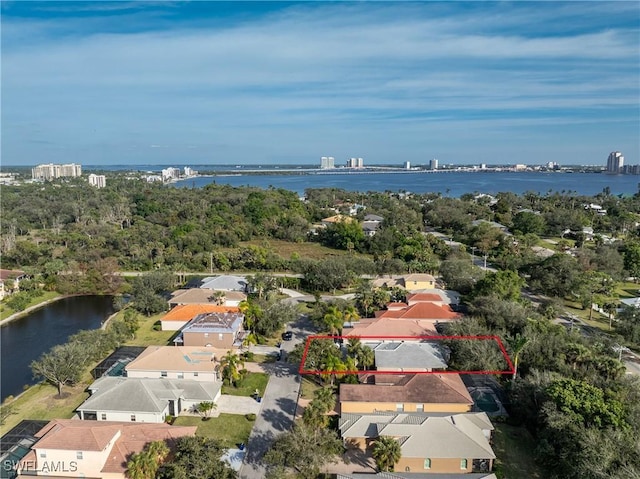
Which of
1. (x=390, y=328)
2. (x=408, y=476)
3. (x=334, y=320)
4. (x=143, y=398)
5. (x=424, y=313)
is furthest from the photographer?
(x=424, y=313)

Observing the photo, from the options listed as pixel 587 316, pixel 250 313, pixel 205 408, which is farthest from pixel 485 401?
pixel 587 316

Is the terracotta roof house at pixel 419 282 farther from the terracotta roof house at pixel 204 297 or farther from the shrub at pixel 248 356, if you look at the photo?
the shrub at pixel 248 356

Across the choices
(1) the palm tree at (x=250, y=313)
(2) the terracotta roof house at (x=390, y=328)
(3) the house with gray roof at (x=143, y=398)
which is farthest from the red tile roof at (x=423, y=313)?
(3) the house with gray roof at (x=143, y=398)

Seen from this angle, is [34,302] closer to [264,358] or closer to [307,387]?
[264,358]

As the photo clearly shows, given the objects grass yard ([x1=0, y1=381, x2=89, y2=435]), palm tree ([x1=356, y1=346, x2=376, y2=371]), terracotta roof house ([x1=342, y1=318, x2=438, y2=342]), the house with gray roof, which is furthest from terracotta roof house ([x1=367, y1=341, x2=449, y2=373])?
grass yard ([x1=0, y1=381, x2=89, y2=435])

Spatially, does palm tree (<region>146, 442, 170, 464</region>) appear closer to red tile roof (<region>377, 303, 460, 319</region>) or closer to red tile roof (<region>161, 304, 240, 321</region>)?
red tile roof (<region>161, 304, 240, 321</region>)

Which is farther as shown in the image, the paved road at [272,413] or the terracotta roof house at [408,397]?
the terracotta roof house at [408,397]

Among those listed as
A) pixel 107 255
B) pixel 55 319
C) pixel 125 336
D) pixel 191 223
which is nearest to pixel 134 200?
pixel 191 223

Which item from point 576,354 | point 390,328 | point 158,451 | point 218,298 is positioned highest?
point 576,354
